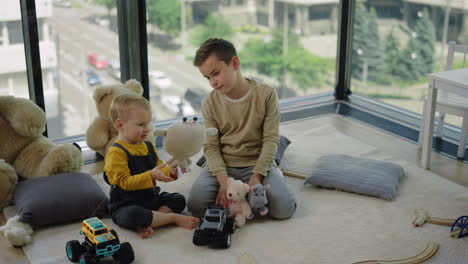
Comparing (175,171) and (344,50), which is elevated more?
(344,50)

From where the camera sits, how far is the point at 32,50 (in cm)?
261

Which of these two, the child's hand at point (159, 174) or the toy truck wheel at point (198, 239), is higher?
the child's hand at point (159, 174)

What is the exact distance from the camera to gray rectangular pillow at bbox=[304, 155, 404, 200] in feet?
7.55

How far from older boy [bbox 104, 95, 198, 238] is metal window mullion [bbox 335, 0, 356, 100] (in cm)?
182

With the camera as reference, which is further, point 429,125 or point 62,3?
point 62,3

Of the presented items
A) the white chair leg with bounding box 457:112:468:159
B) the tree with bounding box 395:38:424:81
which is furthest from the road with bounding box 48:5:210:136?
the white chair leg with bounding box 457:112:468:159

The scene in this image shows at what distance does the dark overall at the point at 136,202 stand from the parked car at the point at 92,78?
976 mm

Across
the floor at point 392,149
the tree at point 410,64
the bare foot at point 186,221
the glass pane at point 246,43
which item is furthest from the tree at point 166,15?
the tree at point 410,64

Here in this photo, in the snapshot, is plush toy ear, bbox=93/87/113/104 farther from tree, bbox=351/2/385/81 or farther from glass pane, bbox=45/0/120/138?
tree, bbox=351/2/385/81

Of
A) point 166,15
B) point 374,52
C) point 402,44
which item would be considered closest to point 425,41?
point 402,44

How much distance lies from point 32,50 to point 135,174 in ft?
3.24

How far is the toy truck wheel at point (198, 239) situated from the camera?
6.30 feet

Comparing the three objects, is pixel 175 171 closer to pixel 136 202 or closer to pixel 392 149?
pixel 136 202

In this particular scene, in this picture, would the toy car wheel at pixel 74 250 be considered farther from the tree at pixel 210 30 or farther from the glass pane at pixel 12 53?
A: the tree at pixel 210 30
